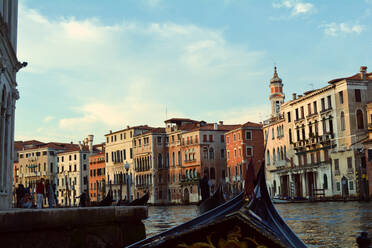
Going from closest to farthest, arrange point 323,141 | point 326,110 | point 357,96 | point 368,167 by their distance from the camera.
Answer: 1. point 368,167
2. point 357,96
3. point 326,110
4. point 323,141

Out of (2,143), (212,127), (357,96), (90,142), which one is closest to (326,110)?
(357,96)

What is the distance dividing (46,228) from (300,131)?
36.7m

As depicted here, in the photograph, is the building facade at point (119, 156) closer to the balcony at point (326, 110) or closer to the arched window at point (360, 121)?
the balcony at point (326, 110)

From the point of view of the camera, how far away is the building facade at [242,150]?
4697cm

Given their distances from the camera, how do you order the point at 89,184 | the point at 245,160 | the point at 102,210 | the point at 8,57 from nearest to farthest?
1. the point at 102,210
2. the point at 8,57
3. the point at 245,160
4. the point at 89,184

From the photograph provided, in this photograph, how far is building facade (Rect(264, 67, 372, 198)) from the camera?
112ft

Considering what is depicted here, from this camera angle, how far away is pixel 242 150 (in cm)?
4697

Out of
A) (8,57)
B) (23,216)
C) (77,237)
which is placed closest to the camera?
(23,216)

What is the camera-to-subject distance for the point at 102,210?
5738 millimetres

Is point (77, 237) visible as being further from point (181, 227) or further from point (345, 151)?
point (345, 151)

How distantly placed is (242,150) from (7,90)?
3342 centimetres

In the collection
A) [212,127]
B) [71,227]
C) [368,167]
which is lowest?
[71,227]

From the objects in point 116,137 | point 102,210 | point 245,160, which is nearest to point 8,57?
point 102,210

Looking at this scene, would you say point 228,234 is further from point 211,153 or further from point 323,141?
point 211,153
